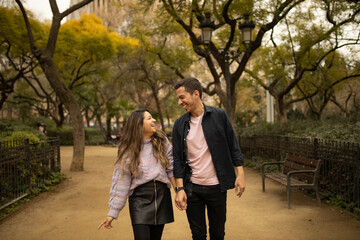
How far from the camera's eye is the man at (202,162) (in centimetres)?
289

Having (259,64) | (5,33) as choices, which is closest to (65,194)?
(5,33)

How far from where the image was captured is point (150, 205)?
2830mm

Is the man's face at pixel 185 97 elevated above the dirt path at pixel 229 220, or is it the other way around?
the man's face at pixel 185 97

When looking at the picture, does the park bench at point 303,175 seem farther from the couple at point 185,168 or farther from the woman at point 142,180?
the woman at point 142,180

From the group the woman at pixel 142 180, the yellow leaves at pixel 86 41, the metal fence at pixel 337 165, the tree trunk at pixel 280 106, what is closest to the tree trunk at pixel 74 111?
the metal fence at pixel 337 165

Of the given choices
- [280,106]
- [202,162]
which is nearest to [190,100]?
[202,162]

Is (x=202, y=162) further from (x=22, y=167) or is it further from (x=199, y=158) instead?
(x=22, y=167)

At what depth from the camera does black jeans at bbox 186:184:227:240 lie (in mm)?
2891

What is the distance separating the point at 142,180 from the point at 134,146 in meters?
0.30

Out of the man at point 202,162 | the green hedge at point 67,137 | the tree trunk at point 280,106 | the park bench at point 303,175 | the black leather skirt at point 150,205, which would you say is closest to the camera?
the black leather skirt at point 150,205

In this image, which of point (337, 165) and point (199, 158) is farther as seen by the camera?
point (337, 165)

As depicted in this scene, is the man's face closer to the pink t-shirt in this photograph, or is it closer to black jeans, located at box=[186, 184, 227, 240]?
the pink t-shirt

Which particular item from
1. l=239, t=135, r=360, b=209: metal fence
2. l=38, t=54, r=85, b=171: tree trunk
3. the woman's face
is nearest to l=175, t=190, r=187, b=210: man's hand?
the woman's face

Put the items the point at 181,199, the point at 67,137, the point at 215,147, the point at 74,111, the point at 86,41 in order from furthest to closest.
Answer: the point at 67,137 → the point at 86,41 → the point at 74,111 → the point at 215,147 → the point at 181,199
